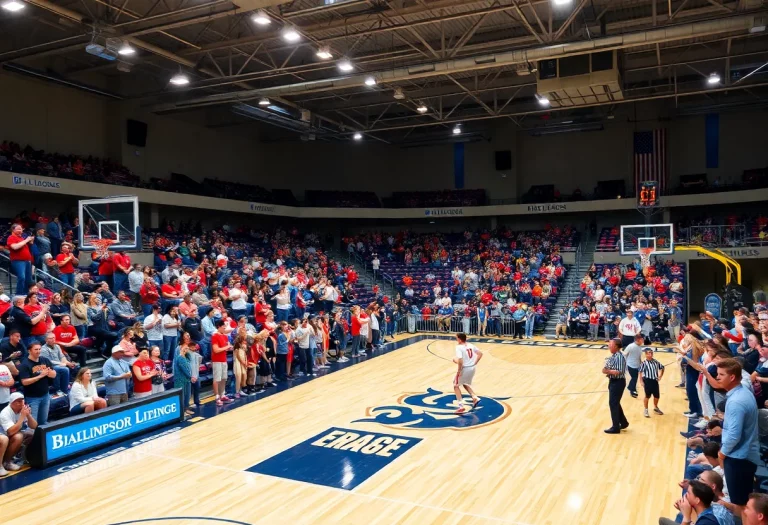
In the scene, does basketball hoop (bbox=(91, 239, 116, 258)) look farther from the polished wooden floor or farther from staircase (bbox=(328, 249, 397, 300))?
staircase (bbox=(328, 249, 397, 300))

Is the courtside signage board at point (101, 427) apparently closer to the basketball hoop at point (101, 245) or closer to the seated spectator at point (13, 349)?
the seated spectator at point (13, 349)

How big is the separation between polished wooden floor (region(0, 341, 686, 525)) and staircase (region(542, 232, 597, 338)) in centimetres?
1017

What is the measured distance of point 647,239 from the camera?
21.3 metres

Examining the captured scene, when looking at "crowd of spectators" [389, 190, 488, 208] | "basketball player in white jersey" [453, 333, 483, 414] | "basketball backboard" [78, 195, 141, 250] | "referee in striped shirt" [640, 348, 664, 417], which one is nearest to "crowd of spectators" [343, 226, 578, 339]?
"crowd of spectators" [389, 190, 488, 208]

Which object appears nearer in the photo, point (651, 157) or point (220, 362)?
point (220, 362)

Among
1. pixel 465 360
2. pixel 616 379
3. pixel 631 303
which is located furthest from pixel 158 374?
pixel 631 303

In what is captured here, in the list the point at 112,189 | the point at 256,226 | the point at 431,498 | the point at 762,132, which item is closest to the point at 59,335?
the point at 431,498

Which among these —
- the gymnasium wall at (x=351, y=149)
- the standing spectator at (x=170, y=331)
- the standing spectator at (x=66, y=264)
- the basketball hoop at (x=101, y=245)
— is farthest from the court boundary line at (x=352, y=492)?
the gymnasium wall at (x=351, y=149)

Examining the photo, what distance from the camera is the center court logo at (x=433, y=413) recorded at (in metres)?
10.4

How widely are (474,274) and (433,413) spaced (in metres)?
14.7

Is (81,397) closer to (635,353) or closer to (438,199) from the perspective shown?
(635,353)

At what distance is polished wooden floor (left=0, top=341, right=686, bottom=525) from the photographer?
681cm

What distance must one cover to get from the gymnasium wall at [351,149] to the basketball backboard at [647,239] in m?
9.13

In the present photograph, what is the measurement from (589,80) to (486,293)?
9.58 metres
